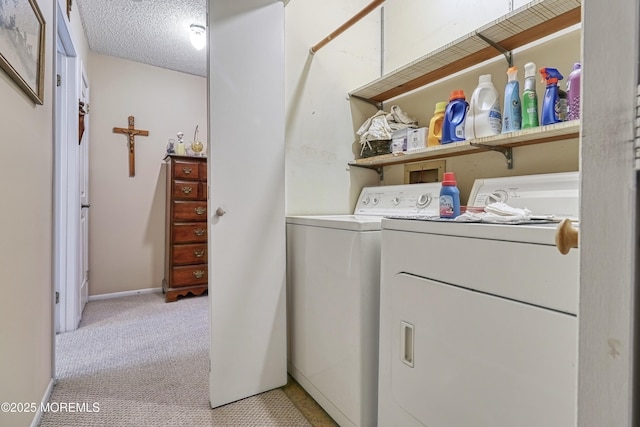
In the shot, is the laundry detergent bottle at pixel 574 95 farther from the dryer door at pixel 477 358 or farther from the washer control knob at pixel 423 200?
the dryer door at pixel 477 358

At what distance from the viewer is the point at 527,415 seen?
28.6 inches

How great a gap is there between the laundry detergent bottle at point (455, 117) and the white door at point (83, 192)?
279 centimetres

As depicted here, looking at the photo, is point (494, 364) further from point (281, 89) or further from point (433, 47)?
point (433, 47)

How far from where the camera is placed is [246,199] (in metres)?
1.57

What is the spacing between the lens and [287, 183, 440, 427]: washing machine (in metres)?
1.23

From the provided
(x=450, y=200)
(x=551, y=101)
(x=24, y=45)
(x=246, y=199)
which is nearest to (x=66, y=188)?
(x=24, y=45)

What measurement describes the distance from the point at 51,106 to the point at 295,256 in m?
1.47

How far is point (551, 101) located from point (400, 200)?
0.81 meters

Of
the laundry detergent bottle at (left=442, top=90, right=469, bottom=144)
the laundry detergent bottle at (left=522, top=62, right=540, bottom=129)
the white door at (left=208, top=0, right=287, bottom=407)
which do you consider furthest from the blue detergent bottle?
the white door at (left=208, top=0, right=287, bottom=407)

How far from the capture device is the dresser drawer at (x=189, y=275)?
10.1 feet

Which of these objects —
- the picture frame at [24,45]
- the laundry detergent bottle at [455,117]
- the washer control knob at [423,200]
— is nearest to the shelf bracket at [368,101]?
the laundry detergent bottle at [455,117]

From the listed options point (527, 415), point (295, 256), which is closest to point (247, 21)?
point (295, 256)

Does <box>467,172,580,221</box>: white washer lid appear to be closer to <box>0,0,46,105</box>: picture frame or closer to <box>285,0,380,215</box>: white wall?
<box>285,0,380,215</box>: white wall

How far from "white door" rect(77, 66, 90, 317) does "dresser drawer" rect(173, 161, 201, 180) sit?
29.7 inches
